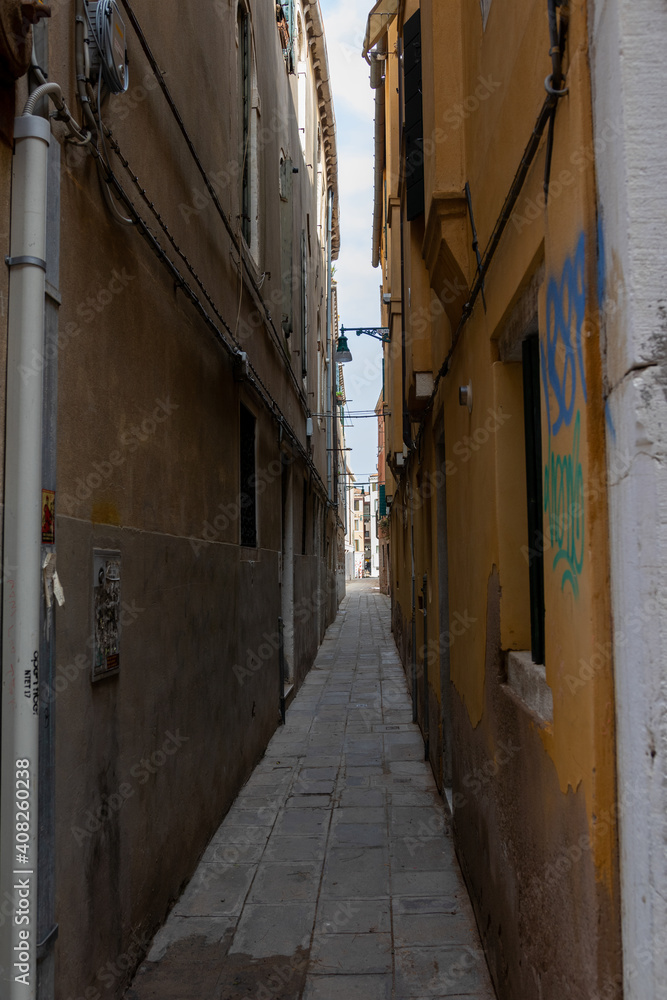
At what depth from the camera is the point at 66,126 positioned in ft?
9.48

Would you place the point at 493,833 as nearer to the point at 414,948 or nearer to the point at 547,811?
the point at 414,948

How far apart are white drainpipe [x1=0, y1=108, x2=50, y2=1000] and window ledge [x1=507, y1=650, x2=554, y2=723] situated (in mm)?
1640

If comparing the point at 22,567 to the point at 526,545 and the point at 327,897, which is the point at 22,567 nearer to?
the point at 526,545

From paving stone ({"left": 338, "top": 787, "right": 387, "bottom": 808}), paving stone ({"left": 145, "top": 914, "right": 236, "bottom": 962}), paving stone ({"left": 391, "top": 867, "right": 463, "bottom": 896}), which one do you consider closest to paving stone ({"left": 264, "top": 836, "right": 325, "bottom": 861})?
paving stone ({"left": 391, "top": 867, "right": 463, "bottom": 896})

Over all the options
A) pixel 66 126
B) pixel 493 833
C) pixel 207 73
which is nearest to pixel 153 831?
pixel 493 833

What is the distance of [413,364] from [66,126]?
4.03 meters

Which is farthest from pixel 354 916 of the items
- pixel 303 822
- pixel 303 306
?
pixel 303 306

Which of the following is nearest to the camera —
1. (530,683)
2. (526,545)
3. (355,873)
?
(530,683)

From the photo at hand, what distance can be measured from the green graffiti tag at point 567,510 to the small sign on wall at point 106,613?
68.6 inches

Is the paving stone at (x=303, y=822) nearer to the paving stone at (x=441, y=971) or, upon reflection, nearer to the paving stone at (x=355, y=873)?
the paving stone at (x=355, y=873)

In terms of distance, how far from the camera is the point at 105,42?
3023 mm

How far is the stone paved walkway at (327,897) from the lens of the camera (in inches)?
138

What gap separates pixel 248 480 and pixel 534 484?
4.35m

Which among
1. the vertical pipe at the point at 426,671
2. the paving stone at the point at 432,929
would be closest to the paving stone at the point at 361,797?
the vertical pipe at the point at 426,671
